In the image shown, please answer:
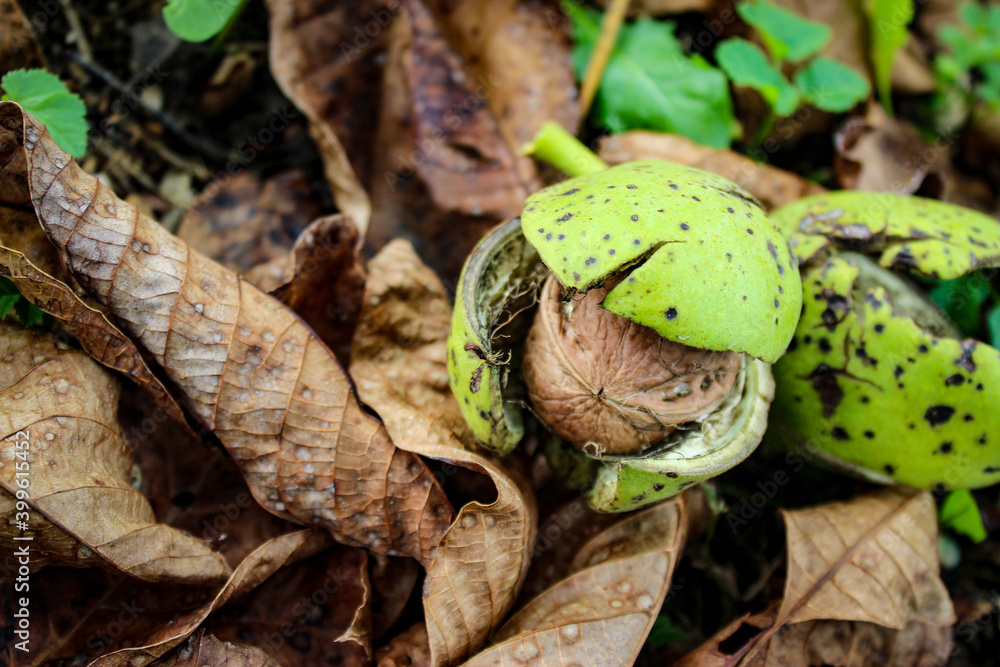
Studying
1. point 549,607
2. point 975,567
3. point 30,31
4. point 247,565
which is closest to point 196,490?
point 247,565

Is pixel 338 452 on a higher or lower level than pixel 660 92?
lower

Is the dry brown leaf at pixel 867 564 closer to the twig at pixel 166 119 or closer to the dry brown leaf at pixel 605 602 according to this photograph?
the dry brown leaf at pixel 605 602

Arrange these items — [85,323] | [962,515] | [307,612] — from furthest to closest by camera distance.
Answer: [962,515] < [307,612] < [85,323]

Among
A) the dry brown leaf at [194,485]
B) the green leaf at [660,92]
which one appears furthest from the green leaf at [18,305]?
the green leaf at [660,92]

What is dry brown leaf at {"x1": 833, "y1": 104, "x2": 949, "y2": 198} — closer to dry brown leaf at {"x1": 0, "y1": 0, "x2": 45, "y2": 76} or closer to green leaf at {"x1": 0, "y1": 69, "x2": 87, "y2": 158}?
green leaf at {"x1": 0, "y1": 69, "x2": 87, "y2": 158}

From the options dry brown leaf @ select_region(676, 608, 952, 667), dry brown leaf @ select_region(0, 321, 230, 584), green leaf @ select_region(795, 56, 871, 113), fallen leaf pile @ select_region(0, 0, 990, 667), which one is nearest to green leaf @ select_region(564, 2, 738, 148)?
fallen leaf pile @ select_region(0, 0, 990, 667)
